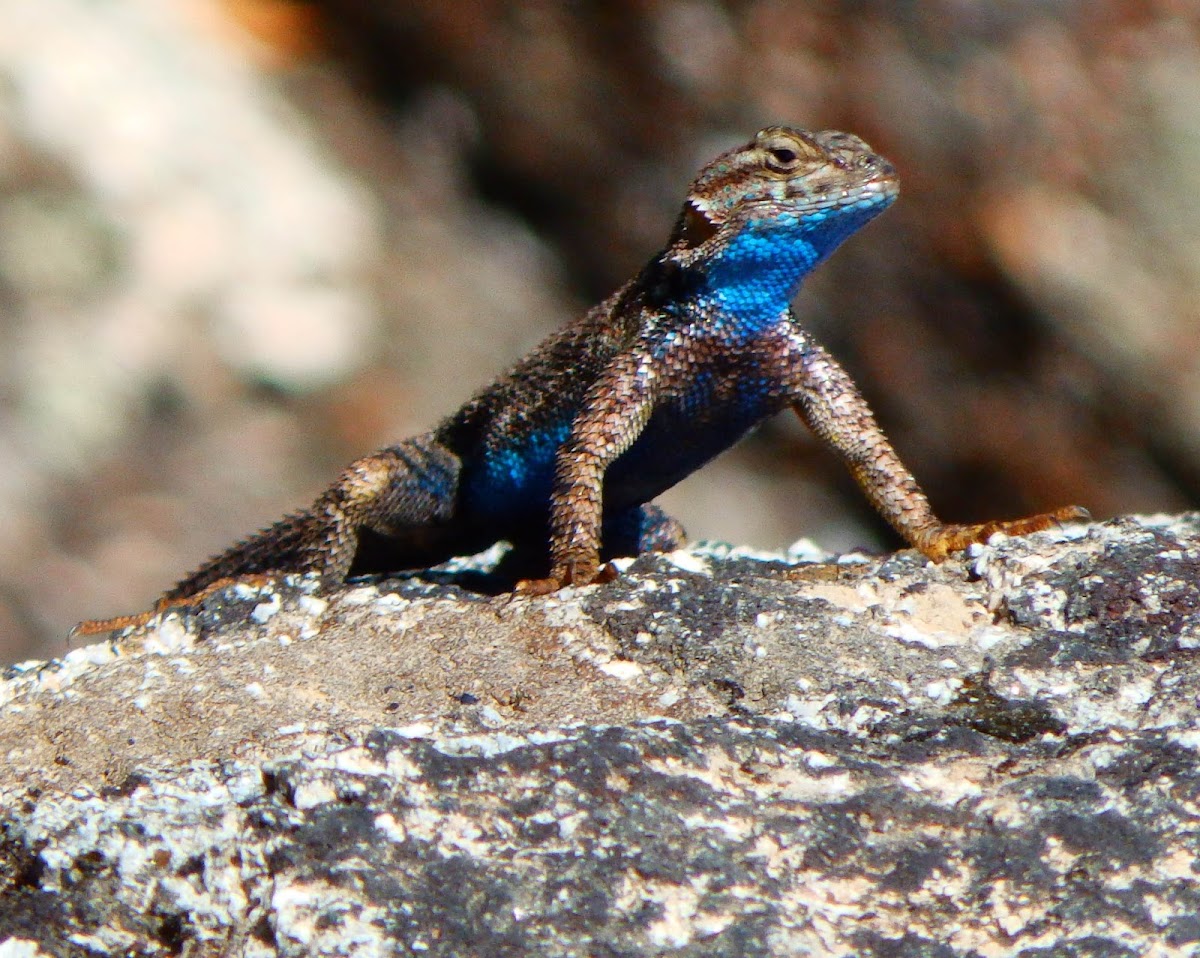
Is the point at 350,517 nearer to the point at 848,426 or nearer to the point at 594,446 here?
the point at 594,446

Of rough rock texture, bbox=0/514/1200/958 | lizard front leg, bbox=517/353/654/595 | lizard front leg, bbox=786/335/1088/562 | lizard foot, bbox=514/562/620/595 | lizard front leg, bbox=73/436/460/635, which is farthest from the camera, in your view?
lizard front leg, bbox=73/436/460/635

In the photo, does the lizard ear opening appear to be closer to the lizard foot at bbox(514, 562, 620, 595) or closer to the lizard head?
the lizard head

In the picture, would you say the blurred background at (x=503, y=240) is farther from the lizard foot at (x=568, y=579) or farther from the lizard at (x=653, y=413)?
→ the lizard foot at (x=568, y=579)

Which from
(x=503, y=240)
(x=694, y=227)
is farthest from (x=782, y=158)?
(x=503, y=240)

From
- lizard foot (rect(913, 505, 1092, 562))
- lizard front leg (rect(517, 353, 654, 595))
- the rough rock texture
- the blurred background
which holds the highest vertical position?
the blurred background

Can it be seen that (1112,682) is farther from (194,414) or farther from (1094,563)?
(194,414)

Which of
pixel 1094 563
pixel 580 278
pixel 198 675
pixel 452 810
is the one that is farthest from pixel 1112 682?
pixel 580 278

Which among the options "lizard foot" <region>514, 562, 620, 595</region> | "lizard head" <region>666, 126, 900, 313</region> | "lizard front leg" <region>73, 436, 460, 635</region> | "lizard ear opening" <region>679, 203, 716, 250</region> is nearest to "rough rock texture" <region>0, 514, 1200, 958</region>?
"lizard foot" <region>514, 562, 620, 595</region>
